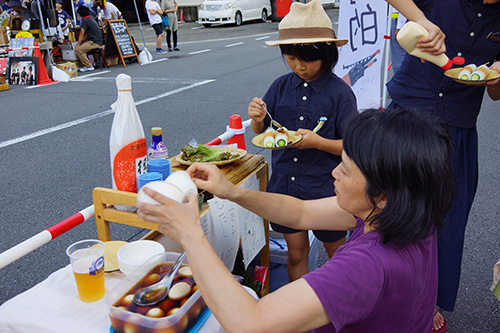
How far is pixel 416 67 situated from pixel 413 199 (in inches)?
53.3

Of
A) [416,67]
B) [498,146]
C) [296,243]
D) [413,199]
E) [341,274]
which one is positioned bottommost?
[498,146]

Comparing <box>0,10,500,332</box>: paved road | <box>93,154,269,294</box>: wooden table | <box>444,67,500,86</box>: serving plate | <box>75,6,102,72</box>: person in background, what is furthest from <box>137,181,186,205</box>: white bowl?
<box>75,6,102,72</box>: person in background

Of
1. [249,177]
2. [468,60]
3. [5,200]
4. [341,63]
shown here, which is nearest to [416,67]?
[468,60]

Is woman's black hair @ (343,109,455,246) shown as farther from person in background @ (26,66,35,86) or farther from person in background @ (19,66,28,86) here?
person in background @ (19,66,28,86)

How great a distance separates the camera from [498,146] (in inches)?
215

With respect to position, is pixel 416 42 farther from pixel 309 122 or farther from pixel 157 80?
pixel 157 80

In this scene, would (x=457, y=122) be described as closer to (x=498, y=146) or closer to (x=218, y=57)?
(x=498, y=146)

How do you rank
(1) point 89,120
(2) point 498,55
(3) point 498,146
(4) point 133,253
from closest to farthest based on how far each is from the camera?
(4) point 133,253, (2) point 498,55, (3) point 498,146, (1) point 89,120

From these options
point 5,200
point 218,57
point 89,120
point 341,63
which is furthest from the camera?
point 218,57

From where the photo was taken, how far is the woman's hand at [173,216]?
1165 millimetres

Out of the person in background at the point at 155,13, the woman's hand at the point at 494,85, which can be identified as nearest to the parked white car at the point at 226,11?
the person in background at the point at 155,13

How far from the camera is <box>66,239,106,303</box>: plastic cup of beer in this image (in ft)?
4.54

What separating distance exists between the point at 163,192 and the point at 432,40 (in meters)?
1.46

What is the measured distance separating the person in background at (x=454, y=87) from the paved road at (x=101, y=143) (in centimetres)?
58
